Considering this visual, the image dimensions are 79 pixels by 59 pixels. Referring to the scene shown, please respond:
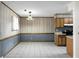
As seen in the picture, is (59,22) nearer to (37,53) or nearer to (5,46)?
(37,53)

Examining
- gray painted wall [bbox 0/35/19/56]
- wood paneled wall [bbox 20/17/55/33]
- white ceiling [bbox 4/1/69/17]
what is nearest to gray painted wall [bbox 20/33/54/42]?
wood paneled wall [bbox 20/17/55/33]

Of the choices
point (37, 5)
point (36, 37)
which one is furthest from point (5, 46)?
point (36, 37)

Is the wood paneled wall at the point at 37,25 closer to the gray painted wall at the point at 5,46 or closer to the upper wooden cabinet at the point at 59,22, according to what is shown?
the upper wooden cabinet at the point at 59,22

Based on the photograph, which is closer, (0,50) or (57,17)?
(0,50)

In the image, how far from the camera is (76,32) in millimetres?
4922

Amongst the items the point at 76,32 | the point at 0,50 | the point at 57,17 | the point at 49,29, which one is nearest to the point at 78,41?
the point at 76,32

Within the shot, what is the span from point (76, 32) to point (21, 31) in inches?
A: 342

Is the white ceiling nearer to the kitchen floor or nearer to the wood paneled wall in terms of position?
the kitchen floor

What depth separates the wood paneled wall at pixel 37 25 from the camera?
13.0 meters

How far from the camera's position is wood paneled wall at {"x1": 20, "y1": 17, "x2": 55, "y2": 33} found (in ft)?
42.6

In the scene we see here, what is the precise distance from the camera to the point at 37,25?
42.6ft

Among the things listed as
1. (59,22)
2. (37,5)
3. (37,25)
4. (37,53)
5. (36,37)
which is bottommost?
(37,53)

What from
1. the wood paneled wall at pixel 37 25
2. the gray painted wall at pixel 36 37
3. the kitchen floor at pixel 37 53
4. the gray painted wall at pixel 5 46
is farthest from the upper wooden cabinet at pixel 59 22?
the gray painted wall at pixel 5 46

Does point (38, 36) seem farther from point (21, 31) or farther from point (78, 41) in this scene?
point (78, 41)
